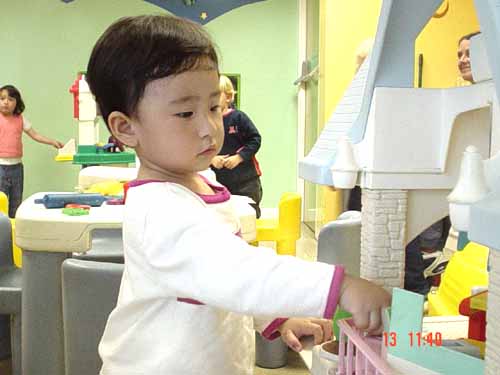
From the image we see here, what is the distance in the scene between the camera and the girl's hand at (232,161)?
238 centimetres

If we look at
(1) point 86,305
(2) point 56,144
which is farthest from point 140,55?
(2) point 56,144

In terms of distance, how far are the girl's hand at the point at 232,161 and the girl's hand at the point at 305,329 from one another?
69.9 inches

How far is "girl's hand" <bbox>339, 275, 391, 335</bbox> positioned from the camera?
43 cm

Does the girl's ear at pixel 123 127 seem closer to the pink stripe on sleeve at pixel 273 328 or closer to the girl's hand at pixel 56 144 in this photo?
the pink stripe on sleeve at pixel 273 328

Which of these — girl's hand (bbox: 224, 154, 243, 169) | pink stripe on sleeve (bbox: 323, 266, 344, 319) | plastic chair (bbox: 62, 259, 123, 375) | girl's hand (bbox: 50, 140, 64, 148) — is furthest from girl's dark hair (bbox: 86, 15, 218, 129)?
girl's hand (bbox: 50, 140, 64, 148)

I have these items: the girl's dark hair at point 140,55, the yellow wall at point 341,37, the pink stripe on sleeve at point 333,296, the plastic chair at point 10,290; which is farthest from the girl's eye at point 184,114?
the yellow wall at point 341,37

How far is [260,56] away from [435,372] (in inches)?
150

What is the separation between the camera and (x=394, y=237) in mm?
583

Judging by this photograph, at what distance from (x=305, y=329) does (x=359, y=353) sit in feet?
0.49

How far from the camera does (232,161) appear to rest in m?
2.38

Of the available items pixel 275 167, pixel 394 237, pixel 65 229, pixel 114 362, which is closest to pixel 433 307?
pixel 394 237

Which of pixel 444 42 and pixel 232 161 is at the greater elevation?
pixel 444 42

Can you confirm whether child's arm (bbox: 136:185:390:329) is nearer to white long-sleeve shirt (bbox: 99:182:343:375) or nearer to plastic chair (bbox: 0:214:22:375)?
white long-sleeve shirt (bbox: 99:182:343:375)
